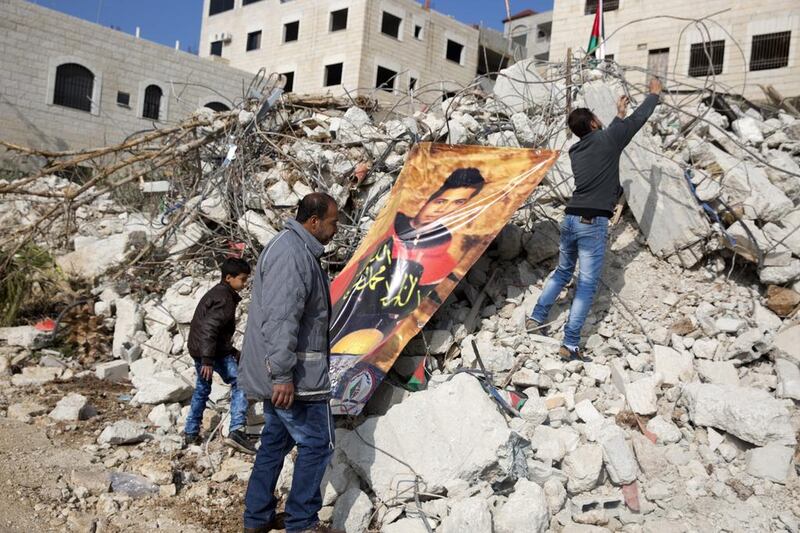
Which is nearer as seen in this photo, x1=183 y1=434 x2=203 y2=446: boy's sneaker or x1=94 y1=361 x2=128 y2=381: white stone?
x1=183 y1=434 x2=203 y2=446: boy's sneaker

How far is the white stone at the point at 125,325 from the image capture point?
5.73 meters

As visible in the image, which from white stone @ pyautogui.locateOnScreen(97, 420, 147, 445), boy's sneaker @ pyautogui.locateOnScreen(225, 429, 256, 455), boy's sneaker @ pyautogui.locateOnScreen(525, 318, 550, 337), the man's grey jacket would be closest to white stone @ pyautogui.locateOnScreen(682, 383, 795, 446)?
boy's sneaker @ pyautogui.locateOnScreen(525, 318, 550, 337)

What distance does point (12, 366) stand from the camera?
541 cm

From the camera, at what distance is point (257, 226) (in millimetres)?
6254

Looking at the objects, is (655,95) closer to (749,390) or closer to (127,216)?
(749,390)

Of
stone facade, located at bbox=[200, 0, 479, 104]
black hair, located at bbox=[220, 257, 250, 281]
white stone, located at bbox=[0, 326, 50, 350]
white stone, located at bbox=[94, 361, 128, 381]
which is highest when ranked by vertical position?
stone facade, located at bbox=[200, 0, 479, 104]

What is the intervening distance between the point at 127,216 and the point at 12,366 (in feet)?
10.4

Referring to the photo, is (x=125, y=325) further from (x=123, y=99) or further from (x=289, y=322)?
(x=123, y=99)

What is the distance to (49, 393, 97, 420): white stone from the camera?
4453mm

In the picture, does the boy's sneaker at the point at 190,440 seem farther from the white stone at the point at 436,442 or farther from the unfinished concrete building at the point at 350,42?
the unfinished concrete building at the point at 350,42

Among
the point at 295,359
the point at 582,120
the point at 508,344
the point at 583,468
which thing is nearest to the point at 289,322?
the point at 295,359

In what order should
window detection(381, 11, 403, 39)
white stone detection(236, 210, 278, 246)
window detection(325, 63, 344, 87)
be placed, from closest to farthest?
white stone detection(236, 210, 278, 246)
window detection(381, 11, 403, 39)
window detection(325, 63, 344, 87)

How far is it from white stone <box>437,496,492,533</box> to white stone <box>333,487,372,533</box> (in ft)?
1.37

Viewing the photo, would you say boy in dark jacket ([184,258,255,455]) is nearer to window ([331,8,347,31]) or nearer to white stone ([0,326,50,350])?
white stone ([0,326,50,350])
